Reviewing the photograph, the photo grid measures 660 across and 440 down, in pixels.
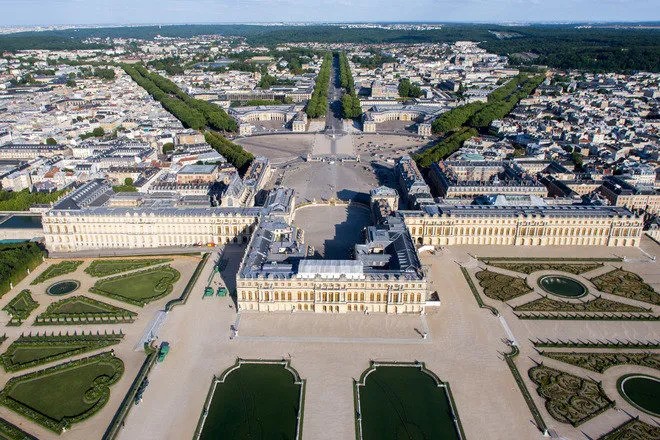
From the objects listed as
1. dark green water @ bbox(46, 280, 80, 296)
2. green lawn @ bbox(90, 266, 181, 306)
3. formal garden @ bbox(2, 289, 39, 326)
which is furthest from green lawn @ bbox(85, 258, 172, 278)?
formal garden @ bbox(2, 289, 39, 326)

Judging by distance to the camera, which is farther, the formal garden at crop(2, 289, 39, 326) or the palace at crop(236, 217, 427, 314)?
the formal garden at crop(2, 289, 39, 326)

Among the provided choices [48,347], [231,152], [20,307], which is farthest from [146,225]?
[231,152]

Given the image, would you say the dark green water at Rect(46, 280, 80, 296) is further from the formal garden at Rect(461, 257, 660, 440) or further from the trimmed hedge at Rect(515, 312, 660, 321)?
the trimmed hedge at Rect(515, 312, 660, 321)

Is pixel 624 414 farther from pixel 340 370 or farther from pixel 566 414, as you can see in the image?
pixel 340 370

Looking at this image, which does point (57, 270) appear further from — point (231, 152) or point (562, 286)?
point (562, 286)

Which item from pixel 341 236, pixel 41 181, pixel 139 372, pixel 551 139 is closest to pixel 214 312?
pixel 139 372
